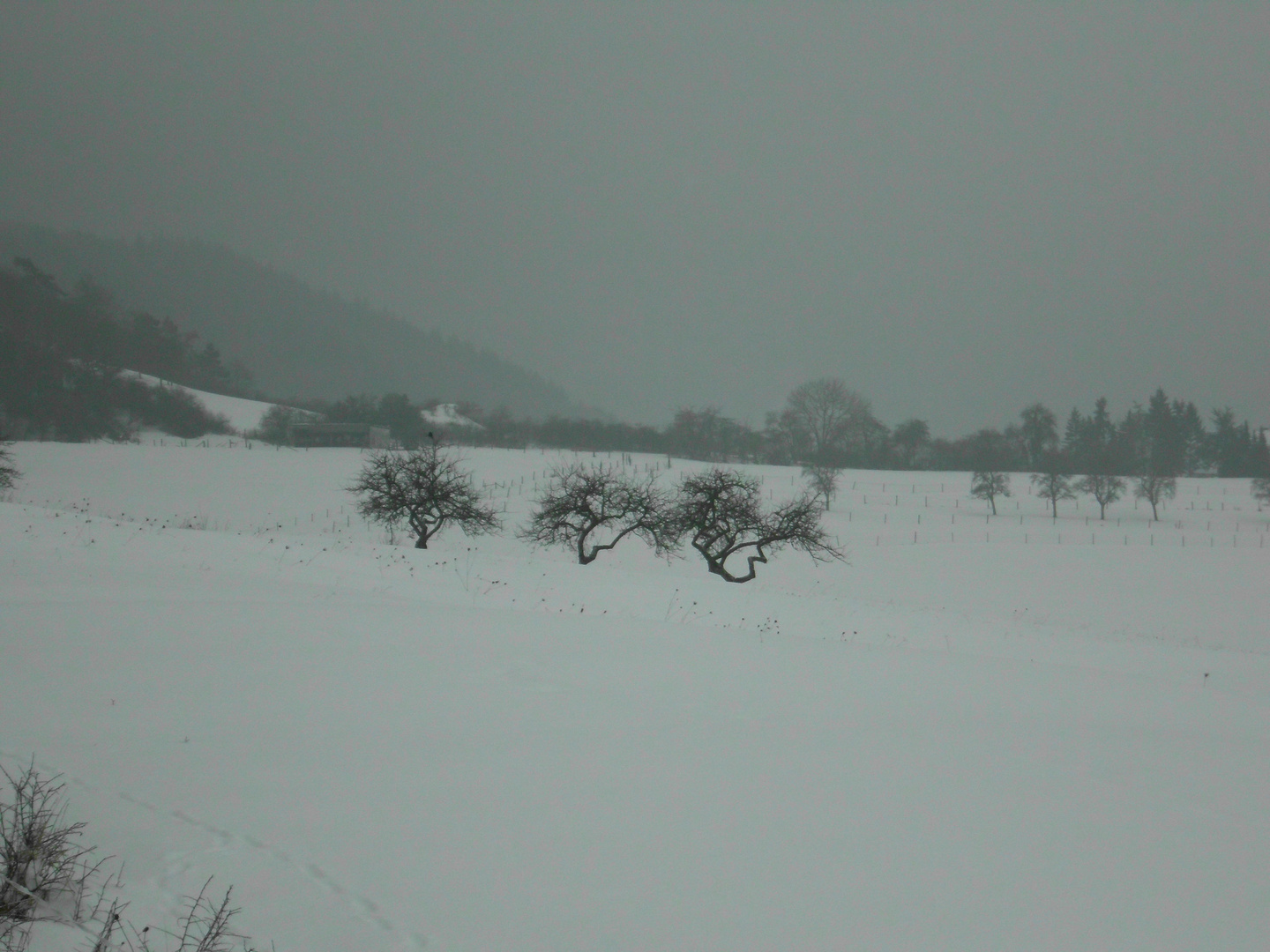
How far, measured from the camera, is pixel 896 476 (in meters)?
84.9

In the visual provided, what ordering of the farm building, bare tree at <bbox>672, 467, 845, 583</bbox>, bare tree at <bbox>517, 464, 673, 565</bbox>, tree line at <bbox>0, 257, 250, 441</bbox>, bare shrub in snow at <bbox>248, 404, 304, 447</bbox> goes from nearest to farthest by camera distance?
bare tree at <bbox>517, 464, 673, 565</bbox> → bare tree at <bbox>672, 467, 845, 583</bbox> → tree line at <bbox>0, 257, 250, 441</bbox> → the farm building → bare shrub in snow at <bbox>248, 404, 304, 447</bbox>

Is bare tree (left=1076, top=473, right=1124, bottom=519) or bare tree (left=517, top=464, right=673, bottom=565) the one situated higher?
bare tree (left=1076, top=473, right=1124, bottom=519)

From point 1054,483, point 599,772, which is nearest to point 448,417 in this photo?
point 1054,483

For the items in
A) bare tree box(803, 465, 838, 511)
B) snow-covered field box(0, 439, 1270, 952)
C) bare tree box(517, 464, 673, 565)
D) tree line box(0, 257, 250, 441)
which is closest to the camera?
snow-covered field box(0, 439, 1270, 952)

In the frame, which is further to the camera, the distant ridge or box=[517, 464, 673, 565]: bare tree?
the distant ridge

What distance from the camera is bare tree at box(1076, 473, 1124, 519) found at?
64.6m

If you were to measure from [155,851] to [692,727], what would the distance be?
12.8 feet

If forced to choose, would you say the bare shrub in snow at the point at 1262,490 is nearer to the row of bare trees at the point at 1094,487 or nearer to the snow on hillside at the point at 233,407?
the row of bare trees at the point at 1094,487

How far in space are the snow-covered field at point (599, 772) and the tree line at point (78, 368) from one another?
6149cm

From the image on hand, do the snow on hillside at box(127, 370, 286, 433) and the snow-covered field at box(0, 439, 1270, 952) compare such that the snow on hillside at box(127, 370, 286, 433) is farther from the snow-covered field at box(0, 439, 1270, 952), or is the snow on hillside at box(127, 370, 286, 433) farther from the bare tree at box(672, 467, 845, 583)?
the snow-covered field at box(0, 439, 1270, 952)

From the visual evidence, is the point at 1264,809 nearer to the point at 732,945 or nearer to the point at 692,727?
the point at 692,727

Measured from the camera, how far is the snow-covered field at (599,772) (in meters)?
3.79

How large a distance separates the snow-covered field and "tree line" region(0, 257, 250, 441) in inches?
2421

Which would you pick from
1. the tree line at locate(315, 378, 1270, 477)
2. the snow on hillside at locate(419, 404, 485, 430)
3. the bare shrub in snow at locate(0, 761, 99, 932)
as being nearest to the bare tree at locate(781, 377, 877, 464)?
the tree line at locate(315, 378, 1270, 477)
